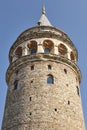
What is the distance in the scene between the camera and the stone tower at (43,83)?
20438 mm

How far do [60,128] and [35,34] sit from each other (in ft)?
32.2

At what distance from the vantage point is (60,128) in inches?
781

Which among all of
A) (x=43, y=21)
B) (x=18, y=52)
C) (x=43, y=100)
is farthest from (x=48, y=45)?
(x=43, y=100)

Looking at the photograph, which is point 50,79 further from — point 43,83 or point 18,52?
point 18,52

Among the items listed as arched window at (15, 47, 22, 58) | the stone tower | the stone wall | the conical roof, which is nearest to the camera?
the stone wall

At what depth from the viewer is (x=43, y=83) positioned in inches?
879

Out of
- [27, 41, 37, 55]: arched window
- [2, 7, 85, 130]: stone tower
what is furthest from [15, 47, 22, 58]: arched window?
[27, 41, 37, 55]: arched window

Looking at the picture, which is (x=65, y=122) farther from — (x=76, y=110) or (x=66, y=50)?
(x=66, y=50)

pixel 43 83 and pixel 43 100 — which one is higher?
pixel 43 83

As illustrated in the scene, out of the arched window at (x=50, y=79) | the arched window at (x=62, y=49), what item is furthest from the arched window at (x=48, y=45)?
the arched window at (x=50, y=79)

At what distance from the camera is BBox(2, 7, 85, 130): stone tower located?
20438 mm

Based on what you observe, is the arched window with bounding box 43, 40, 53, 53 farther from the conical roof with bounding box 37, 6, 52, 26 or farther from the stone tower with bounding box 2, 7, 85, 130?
the conical roof with bounding box 37, 6, 52, 26

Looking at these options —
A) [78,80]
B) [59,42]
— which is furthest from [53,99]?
[59,42]

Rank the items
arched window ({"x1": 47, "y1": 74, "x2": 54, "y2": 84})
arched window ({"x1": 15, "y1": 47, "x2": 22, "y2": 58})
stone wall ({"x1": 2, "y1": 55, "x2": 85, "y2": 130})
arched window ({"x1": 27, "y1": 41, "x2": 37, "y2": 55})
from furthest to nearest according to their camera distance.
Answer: arched window ({"x1": 15, "y1": 47, "x2": 22, "y2": 58}), arched window ({"x1": 27, "y1": 41, "x2": 37, "y2": 55}), arched window ({"x1": 47, "y1": 74, "x2": 54, "y2": 84}), stone wall ({"x1": 2, "y1": 55, "x2": 85, "y2": 130})
